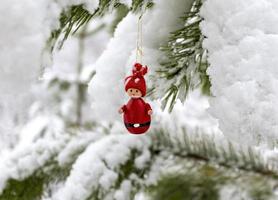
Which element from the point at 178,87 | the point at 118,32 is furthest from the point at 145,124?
the point at 118,32

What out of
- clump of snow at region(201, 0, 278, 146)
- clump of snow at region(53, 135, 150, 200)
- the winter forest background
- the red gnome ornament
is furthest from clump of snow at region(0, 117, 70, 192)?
clump of snow at region(201, 0, 278, 146)

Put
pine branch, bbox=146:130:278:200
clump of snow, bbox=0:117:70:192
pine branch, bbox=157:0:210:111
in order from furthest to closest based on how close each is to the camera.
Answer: clump of snow, bbox=0:117:70:192 < pine branch, bbox=146:130:278:200 < pine branch, bbox=157:0:210:111

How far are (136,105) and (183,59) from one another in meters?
0.13

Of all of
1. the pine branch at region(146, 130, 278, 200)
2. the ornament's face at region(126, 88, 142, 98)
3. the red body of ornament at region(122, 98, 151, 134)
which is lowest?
the pine branch at region(146, 130, 278, 200)

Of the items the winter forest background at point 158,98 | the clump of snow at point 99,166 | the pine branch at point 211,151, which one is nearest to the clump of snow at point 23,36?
the winter forest background at point 158,98

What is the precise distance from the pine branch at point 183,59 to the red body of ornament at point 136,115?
6cm

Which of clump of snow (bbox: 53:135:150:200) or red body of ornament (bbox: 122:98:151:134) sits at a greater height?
red body of ornament (bbox: 122:98:151:134)

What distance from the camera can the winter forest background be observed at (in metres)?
0.74

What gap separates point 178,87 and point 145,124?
11 cm

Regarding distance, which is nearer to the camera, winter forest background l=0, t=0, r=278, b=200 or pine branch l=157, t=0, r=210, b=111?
winter forest background l=0, t=0, r=278, b=200

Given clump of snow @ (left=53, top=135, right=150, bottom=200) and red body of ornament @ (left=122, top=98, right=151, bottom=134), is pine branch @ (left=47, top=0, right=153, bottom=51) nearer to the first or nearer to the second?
red body of ornament @ (left=122, top=98, right=151, bottom=134)

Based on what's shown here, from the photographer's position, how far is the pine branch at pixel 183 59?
2.87 feet

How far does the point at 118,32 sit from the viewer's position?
113cm

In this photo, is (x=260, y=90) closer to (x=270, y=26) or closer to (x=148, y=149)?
(x=270, y=26)
